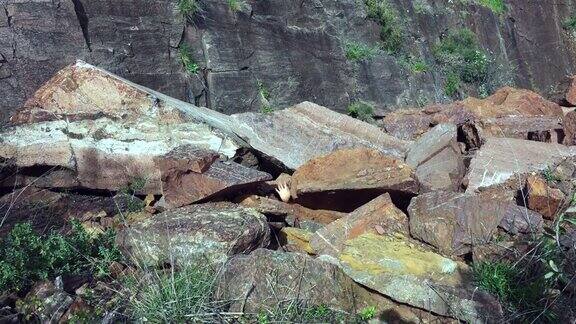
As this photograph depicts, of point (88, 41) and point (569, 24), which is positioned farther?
point (569, 24)

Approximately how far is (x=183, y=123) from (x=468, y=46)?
9.22 metres

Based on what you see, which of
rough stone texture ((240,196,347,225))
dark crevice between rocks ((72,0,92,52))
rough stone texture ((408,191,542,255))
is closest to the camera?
rough stone texture ((408,191,542,255))

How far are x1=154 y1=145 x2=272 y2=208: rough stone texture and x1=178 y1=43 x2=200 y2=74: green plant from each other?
266 centimetres

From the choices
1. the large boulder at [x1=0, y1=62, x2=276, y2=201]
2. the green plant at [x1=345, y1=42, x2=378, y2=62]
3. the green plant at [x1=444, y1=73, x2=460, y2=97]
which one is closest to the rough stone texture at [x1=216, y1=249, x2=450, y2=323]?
the large boulder at [x1=0, y1=62, x2=276, y2=201]

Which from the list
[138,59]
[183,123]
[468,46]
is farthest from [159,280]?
[468,46]

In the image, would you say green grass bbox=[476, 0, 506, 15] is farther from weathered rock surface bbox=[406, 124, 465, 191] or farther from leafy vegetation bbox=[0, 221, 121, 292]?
leafy vegetation bbox=[0, 221, 121, 292]

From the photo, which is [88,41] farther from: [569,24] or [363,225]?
[569,24]

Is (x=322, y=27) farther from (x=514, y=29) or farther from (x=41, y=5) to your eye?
(x=514, y=29)

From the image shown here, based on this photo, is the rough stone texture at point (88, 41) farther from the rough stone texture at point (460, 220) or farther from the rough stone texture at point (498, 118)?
the rough stone texture at point (460, 220)

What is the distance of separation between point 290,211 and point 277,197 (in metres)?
0.29

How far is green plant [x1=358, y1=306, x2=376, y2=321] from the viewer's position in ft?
14.3

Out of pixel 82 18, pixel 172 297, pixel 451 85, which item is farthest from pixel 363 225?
pixel 451 85

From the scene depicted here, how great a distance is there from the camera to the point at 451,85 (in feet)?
42.3

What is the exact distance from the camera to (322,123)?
783cm
